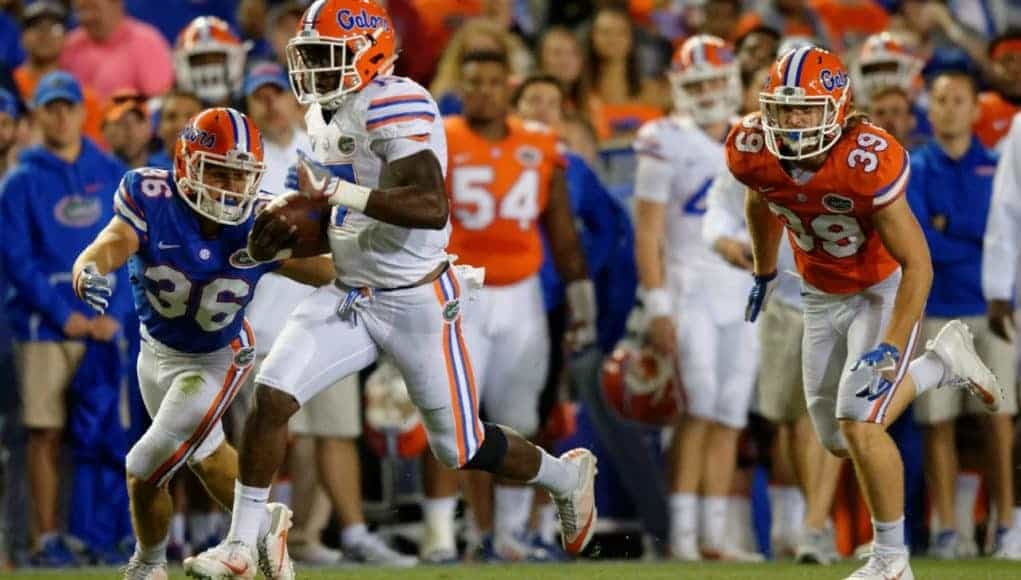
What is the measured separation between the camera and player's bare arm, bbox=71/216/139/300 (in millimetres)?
5578

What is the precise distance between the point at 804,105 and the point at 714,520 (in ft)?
8.18

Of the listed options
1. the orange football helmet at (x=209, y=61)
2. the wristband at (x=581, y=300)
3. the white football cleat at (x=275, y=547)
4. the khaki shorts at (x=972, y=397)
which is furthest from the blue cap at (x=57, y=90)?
the khaki shorts at (x=972, y=397)

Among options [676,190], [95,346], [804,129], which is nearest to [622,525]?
[676,190]

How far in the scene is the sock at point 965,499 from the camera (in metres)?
8.06

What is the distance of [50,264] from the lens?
8.04 metres

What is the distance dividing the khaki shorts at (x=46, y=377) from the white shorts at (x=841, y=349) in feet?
10.3

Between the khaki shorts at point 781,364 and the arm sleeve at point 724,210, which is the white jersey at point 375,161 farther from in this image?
the khaki shorts at point 781,364

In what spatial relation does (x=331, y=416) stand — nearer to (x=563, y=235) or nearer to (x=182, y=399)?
(x=563, y=235)

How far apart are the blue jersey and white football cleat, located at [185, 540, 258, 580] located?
73cm

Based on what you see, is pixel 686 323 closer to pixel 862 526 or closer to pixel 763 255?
pixel 862 526

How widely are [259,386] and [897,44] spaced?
4.20 m

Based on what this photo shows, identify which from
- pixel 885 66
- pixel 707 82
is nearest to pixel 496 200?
pixel 707 82

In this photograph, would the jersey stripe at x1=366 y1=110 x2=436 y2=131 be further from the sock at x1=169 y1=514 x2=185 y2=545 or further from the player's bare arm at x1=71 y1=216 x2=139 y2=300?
the sock at x1=169 y1=514 x2=185 y2=545

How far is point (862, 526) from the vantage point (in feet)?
27.0
